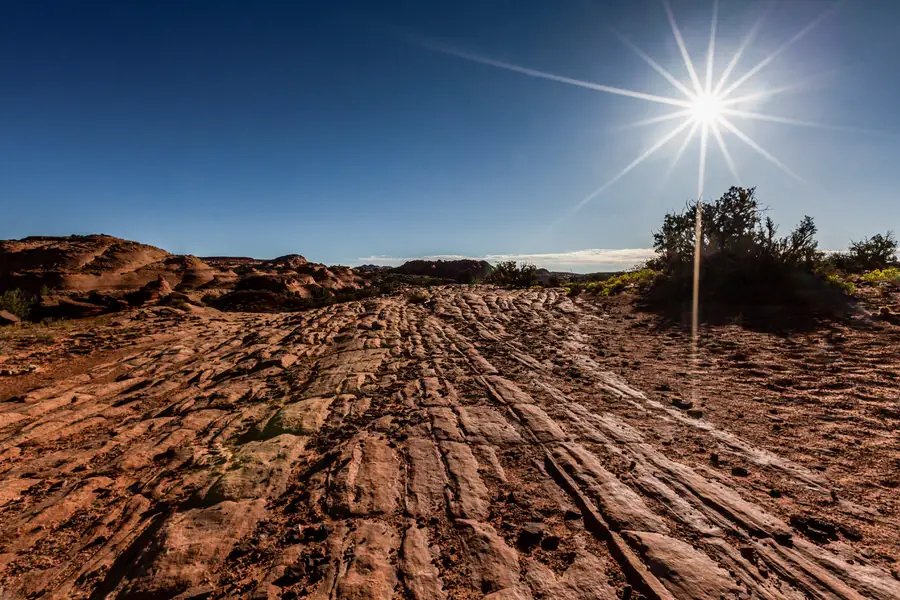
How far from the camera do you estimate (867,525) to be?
90.4 inches

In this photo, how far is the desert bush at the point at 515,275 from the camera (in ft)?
74.5

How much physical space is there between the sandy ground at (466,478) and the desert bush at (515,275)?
54.2 ft

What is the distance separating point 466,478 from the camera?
299 cm

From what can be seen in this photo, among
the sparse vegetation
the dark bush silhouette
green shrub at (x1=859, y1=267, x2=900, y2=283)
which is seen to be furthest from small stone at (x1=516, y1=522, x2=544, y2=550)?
green shrub at (x1=859, y1=267, x2=900, y2=283)

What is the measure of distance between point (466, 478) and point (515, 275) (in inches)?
845

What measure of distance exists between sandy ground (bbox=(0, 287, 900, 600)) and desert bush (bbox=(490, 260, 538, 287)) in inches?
651

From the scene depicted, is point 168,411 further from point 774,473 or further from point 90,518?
point 774,473

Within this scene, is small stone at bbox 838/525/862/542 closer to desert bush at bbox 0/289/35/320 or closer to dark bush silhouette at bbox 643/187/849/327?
dark bush silhouette at bbox 643/187/849/327

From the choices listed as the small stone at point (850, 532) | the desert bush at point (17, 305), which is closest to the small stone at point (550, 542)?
the small stone at point (850, 532)

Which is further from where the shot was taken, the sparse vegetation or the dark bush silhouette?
the sparse vegetation

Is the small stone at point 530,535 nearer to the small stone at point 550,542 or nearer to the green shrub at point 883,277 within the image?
the small stone at point 550,542

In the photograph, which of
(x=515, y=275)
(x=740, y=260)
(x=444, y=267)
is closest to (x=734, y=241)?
(x=740, y=260)

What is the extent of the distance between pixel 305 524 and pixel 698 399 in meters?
4.52

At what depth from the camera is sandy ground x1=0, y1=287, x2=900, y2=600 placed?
6.75 feet
